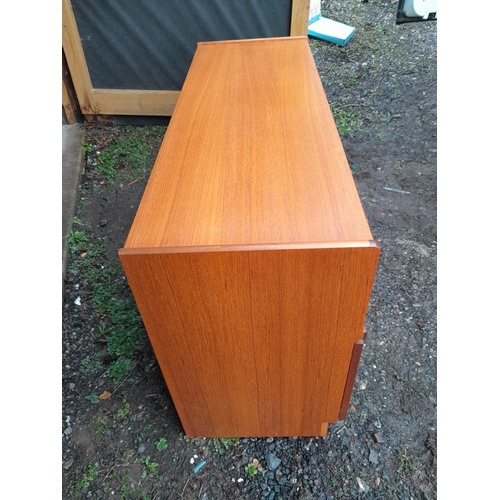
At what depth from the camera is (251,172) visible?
102 centimetres

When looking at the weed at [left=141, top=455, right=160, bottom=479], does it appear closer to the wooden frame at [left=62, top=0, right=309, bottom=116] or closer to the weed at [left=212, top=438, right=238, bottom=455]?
the weed at [left=212, top=438, right=238, bottom=455]

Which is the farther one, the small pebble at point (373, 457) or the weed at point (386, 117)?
the weed at point (386, 117)

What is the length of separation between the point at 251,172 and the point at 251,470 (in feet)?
2.86

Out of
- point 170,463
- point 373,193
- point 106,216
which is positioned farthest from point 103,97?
point 170,463

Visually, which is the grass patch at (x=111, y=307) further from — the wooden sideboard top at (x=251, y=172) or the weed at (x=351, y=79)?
the weed at (x=351, y=79)

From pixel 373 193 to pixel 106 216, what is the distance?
56.2 inches

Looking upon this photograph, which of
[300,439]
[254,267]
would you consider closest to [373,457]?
[300,439]

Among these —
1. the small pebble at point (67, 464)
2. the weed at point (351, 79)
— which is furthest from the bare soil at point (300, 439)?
the weed at point (351, 79)

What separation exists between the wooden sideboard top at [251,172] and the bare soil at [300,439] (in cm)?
75

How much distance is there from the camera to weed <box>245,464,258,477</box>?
1.18 m

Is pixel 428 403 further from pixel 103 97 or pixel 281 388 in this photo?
pixel 103 97

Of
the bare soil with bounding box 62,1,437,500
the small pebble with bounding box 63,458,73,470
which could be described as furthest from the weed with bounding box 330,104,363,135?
the small pebble with bounding box 63,458,73,470

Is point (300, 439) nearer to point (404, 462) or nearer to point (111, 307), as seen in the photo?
point (404, 462)

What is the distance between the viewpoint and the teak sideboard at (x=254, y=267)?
0.82 metres
